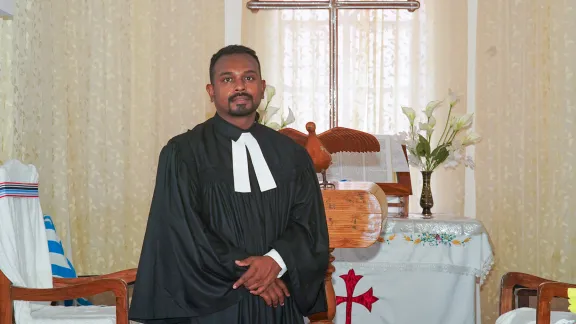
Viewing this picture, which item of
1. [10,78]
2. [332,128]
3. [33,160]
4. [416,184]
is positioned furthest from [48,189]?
[416,184]

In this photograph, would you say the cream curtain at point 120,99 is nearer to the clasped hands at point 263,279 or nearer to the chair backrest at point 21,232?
the chair backrest at point 21,232

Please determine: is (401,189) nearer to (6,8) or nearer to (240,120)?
(240,120)

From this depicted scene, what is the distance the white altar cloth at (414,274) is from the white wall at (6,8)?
260 cm

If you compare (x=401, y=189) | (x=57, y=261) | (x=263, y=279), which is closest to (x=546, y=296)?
(x=263, y=279)

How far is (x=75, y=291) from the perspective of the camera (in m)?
3.40

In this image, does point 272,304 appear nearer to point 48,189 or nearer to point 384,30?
point 48,189

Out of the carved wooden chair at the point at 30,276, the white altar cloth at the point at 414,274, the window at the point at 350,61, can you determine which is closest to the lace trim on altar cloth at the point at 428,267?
the white altar cloth at the point at 414,274

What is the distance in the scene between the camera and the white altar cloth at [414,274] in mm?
4496

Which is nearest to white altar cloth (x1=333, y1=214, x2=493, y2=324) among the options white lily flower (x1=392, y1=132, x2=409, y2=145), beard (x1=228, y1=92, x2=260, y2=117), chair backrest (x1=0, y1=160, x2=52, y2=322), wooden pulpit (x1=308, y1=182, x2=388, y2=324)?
white lily flower (x1=392, y1=132, x2=409, y2=145)

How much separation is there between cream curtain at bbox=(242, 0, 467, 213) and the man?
3.83 metres

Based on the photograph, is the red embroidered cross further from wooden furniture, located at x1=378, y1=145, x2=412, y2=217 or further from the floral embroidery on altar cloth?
wooden furniture, located at x1=378, y1=145, x2=412, y2=217

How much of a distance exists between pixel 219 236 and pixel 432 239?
244cm

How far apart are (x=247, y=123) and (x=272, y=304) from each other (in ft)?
1.90

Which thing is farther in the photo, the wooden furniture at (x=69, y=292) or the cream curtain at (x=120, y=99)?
the cream curtain at (x=120, y=99)
